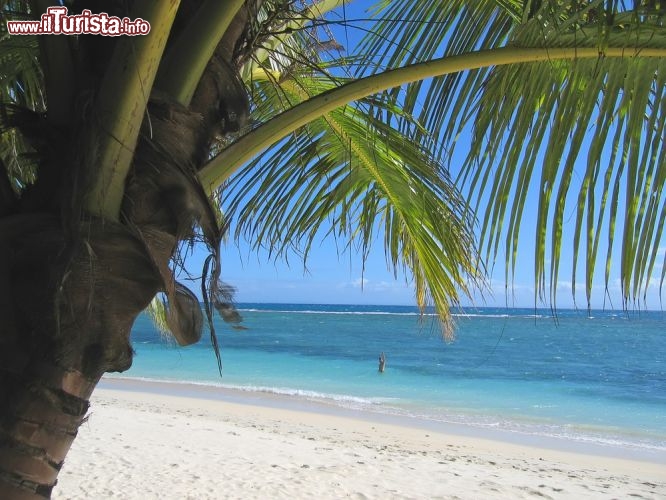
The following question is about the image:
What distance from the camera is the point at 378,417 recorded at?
12719 mm

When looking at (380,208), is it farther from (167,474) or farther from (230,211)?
(167,474)

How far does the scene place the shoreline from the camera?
33.9 feet

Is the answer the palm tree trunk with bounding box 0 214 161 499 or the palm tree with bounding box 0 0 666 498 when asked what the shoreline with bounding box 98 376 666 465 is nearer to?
the palm tree with bounding box 0 0 666 498

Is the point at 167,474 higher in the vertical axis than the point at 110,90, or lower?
lower

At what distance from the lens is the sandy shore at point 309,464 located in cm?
561

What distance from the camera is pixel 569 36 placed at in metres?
1.52

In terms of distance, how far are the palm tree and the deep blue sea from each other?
48 cm

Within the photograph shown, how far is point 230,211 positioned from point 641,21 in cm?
159

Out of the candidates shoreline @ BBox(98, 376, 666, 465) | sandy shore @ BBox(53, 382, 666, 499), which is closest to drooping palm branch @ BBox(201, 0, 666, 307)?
sandy shore @ BBox(53, 382, 666, 499)

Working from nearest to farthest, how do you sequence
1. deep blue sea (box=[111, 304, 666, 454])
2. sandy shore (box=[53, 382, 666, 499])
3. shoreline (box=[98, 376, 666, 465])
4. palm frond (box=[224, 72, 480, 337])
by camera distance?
palm frond (box=[224, 72, 480, 337]) < sandy shore (box=[53, 382, 666, 499]) < shoreline (box=[98, 376, 666, 465]) < deep blue sea (box=[111, 304, 666, 454])

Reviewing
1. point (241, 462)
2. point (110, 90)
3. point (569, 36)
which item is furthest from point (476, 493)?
point (110, 90)

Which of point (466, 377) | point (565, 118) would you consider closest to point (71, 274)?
point (565, 118)

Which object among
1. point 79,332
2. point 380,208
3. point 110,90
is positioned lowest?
point 79,332

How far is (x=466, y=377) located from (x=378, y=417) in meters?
10.2
